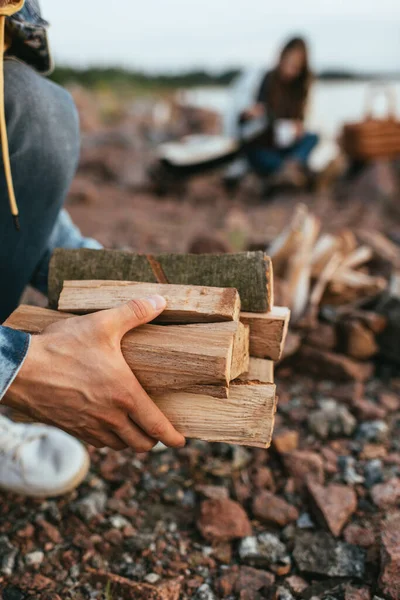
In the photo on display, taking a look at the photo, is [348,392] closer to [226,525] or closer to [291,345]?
[291,345]

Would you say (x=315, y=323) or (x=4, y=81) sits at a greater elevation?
(x=4, y=81)

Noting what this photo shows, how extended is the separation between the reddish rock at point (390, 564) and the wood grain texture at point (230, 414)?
0.57 metres

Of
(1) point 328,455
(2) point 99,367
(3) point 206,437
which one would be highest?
(2) point 99,367

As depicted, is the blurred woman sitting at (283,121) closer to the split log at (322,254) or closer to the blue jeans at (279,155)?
the blue jeans at (279,155)

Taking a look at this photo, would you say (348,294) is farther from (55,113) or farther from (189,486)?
(55,113)

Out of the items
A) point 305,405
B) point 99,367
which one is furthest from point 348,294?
point 99,367

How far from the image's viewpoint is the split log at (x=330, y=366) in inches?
105

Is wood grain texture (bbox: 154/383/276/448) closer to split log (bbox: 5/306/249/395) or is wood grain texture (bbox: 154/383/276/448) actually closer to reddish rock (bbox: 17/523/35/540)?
split log (bbox: 5/306/249/395)

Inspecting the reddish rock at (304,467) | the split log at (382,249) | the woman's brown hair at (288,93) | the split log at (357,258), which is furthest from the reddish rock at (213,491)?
the woman's brown hair at (288,93)

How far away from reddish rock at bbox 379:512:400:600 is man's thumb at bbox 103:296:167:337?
0.99 m

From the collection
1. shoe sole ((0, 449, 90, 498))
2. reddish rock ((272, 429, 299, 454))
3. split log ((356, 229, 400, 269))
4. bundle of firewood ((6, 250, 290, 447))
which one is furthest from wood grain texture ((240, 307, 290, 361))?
split log ((356, 229, 400, 269))

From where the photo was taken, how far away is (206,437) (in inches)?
53.4

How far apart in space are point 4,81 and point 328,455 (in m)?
1.80

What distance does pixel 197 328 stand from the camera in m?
1.29
